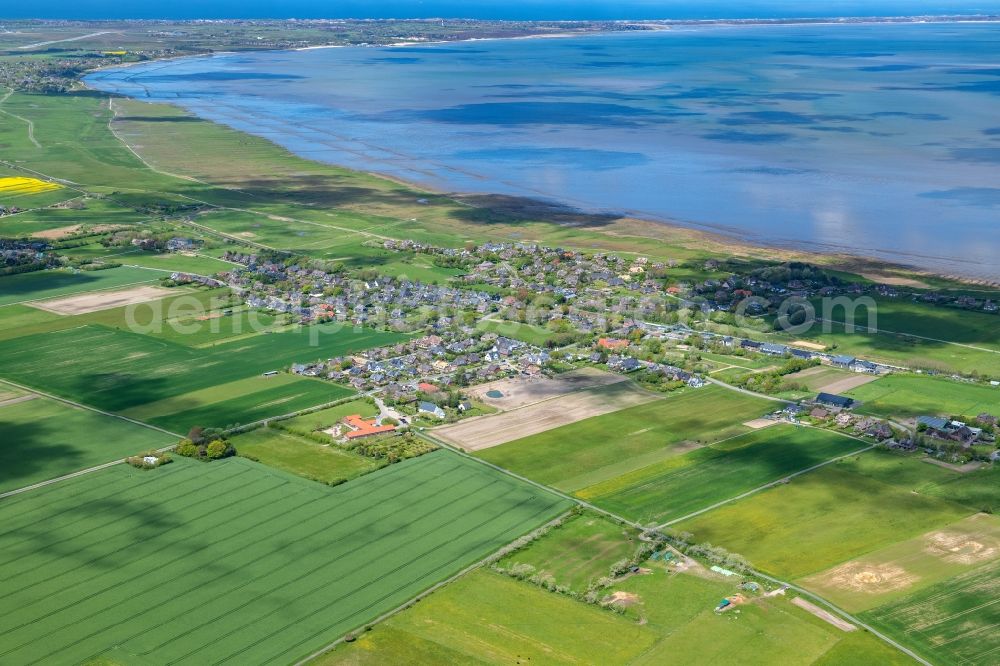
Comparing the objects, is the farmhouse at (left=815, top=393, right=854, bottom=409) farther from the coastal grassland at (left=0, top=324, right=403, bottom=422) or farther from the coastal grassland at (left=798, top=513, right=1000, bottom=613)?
the coastal grassland at (left=0, top=324, right=403, bottom=422)

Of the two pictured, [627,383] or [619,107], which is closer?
[627,383]

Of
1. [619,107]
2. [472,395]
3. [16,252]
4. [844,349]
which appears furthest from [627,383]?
[619,107]

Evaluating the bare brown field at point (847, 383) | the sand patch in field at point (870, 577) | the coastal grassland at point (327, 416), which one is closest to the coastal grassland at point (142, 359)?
the coastal grassland at point (327, 416)

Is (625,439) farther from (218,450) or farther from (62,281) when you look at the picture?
(62,281)

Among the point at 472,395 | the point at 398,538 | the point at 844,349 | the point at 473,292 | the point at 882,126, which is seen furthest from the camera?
the point at 882,126

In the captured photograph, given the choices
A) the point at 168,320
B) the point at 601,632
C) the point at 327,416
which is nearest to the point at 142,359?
the point at 168,320

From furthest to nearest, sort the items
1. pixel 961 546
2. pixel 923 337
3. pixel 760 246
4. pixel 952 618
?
1. pixel 760 246
2. pixel 923 337
3. pixel 961 546
4. pixel 952 618

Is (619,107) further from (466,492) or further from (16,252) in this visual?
(466,492)
